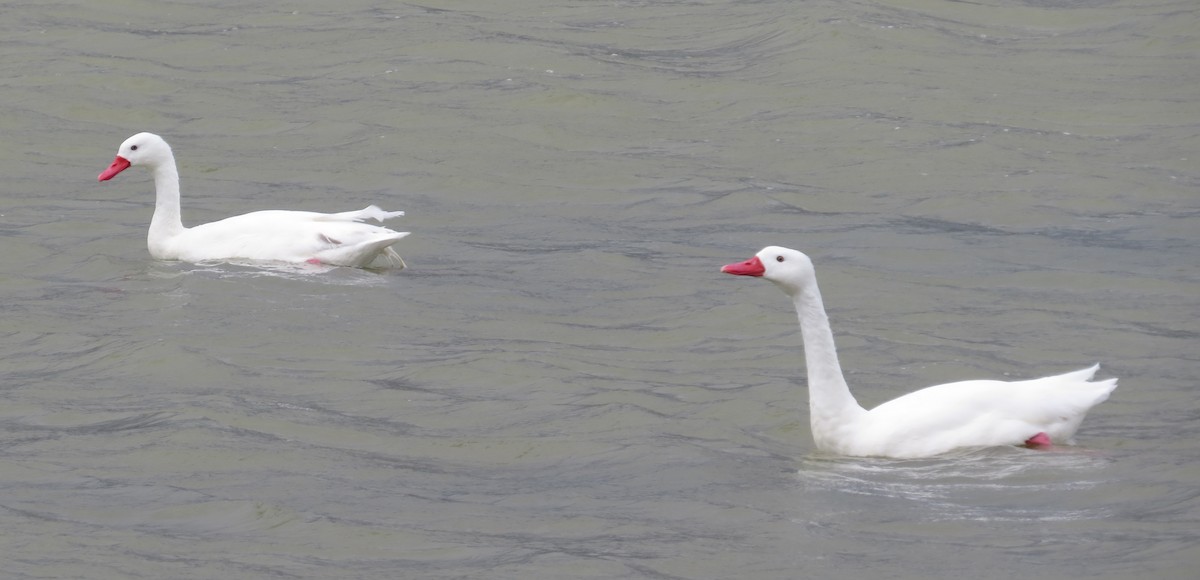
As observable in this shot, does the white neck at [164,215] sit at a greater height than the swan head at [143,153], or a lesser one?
lesser

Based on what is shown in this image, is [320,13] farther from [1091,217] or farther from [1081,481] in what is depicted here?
[1081,481]

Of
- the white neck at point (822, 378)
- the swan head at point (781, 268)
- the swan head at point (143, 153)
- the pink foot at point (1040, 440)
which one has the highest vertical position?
the swan head at point (143, 153)

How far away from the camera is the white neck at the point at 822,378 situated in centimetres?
863

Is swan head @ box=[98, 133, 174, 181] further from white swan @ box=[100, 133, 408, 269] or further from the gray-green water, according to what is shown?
the gray-green water

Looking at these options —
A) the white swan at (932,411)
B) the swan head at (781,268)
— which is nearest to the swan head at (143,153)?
the swan head at (781,268)

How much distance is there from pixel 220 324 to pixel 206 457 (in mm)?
2603

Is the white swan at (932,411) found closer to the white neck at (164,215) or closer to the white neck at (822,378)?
the white neck at (822,378)

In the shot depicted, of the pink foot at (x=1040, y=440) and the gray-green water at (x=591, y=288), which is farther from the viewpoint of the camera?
the pink foot at (x=1040, y=440)

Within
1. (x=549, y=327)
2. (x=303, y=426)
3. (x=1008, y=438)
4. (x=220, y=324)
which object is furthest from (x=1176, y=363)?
(x=220, y=324)

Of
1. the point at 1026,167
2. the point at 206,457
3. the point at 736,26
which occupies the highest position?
the point at 736,26

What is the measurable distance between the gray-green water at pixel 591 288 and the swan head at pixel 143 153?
618 millimetres

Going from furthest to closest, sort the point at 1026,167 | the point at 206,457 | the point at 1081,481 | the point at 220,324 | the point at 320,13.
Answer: the point at 320,13 → the point at 1026,167 → the point at 220,324 → the point at 206,457 → the point at 1081,481

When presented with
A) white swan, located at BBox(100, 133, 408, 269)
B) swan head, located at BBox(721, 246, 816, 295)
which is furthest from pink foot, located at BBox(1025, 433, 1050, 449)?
white swan, located at BBox(100, 133, 408, 269)

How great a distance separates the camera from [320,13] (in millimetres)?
19516
